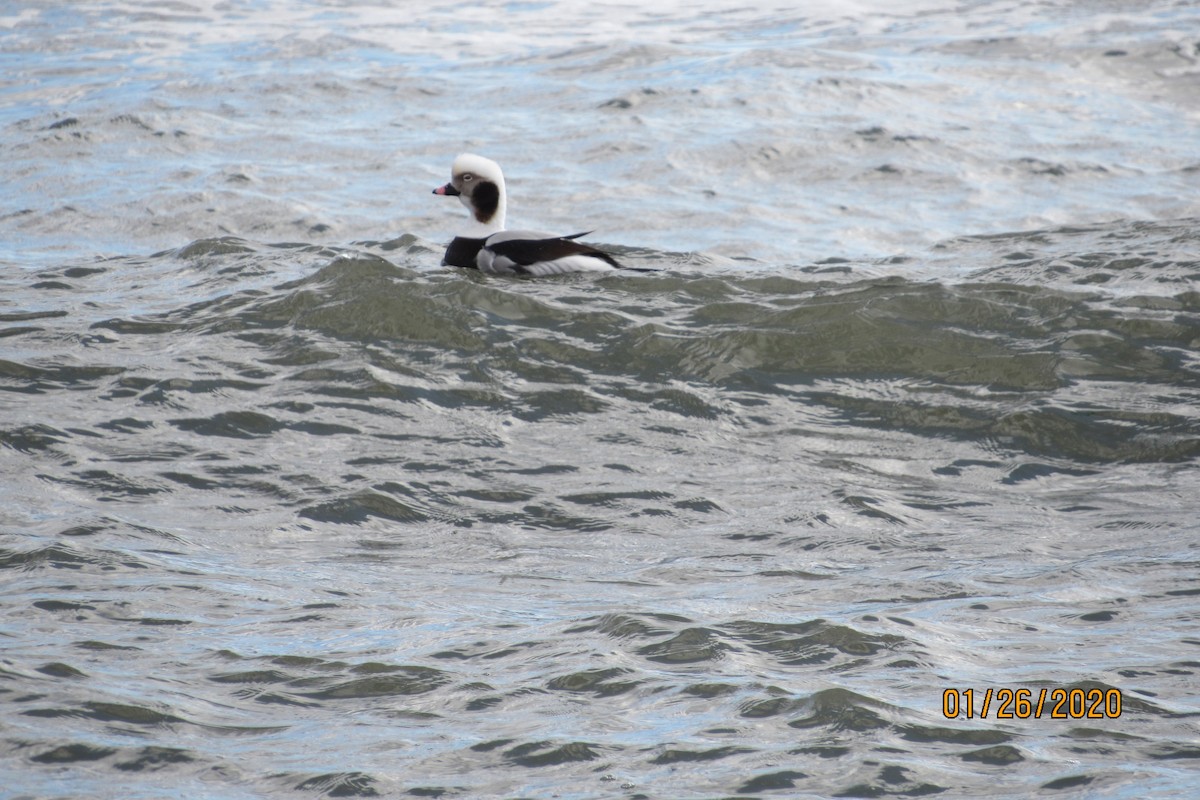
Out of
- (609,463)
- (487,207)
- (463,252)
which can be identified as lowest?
(609,463)

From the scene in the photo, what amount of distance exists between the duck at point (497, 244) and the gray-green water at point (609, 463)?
26cm

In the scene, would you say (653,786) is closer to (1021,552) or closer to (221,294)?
(1021,552)

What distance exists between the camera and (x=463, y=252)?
32.2 feet

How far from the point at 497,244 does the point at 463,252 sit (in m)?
0.42

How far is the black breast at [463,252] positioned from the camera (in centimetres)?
977

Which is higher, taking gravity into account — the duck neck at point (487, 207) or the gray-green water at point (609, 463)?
the duck neck at point (487, 207)

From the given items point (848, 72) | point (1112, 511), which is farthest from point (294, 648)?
point (848, 72)

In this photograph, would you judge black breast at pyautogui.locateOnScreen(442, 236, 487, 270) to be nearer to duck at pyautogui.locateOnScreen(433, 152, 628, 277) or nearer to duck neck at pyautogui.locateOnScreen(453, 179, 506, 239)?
duck at pyautogui.locateOnScreen(433, 152, 628, 277)
